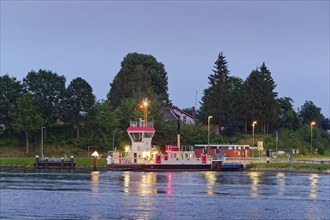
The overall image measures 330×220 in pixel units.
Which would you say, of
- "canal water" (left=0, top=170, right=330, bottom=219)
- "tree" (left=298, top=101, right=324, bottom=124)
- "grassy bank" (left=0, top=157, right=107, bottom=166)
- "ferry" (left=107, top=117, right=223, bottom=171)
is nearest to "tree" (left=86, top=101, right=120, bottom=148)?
"grassy bank" (left=0, top=157, right=107, bottom=166)

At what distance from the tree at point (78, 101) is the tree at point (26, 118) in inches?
299

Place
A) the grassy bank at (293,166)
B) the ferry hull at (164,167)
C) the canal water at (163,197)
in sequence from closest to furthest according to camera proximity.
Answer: the canal water at (163,197) < the grassy bank at (293,166) < the ferry hull at (164,167)

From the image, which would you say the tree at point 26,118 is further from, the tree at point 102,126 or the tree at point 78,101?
the tree at point 102,126

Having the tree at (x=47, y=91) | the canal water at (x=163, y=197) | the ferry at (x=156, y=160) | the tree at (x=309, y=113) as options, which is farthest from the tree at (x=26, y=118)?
the tree at (x=309, y=113)

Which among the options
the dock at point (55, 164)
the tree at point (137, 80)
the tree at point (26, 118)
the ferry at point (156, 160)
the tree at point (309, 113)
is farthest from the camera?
the tree at point (309, 113)

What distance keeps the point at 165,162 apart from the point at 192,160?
3.89 metres

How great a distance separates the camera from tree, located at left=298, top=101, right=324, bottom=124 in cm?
16175

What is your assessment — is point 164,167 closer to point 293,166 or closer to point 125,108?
point 293,166

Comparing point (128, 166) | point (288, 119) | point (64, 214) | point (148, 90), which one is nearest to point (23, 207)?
point (64, 214)

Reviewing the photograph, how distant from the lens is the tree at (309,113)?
162 m

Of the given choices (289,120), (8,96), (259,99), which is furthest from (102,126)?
(289,120)

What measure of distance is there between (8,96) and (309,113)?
75.1 meters

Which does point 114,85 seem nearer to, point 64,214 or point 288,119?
point 288,119

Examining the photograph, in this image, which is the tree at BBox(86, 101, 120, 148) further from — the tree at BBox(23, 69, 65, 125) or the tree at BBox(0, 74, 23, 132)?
the tree at BBox(0, 74, 23, 132)
